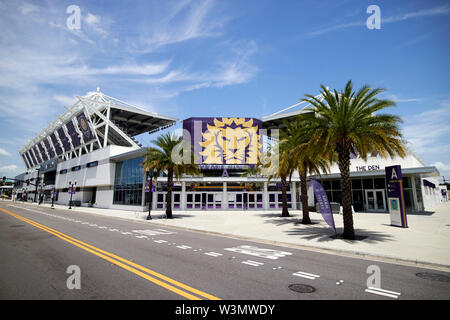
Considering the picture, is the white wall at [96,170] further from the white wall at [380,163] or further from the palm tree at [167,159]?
the white wall at [380,163]

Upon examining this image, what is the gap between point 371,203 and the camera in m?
29.9

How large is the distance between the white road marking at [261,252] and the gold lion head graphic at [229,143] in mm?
46720

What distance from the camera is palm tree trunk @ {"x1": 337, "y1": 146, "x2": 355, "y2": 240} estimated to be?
11.9 metres

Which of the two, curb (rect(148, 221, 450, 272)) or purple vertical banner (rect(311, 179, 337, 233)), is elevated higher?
purple vertical banner (rect(311, 179, 337, 233))

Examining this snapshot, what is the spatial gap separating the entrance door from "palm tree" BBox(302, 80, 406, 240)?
20.3m

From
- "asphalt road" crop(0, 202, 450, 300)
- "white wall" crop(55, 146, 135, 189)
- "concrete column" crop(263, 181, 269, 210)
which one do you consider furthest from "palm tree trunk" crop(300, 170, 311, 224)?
"white wall" crop(55, 146, 135, 189)

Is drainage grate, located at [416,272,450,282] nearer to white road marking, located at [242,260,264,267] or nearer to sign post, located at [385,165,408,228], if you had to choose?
white road marking, located at [242,260,264,267]

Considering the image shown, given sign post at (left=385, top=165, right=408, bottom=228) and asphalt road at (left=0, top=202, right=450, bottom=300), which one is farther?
sign post at (left=385, top=165, right=408, bottom=228)

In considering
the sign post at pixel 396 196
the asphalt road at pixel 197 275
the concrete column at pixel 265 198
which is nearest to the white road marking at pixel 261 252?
the asphalt road at pixel 197 275
